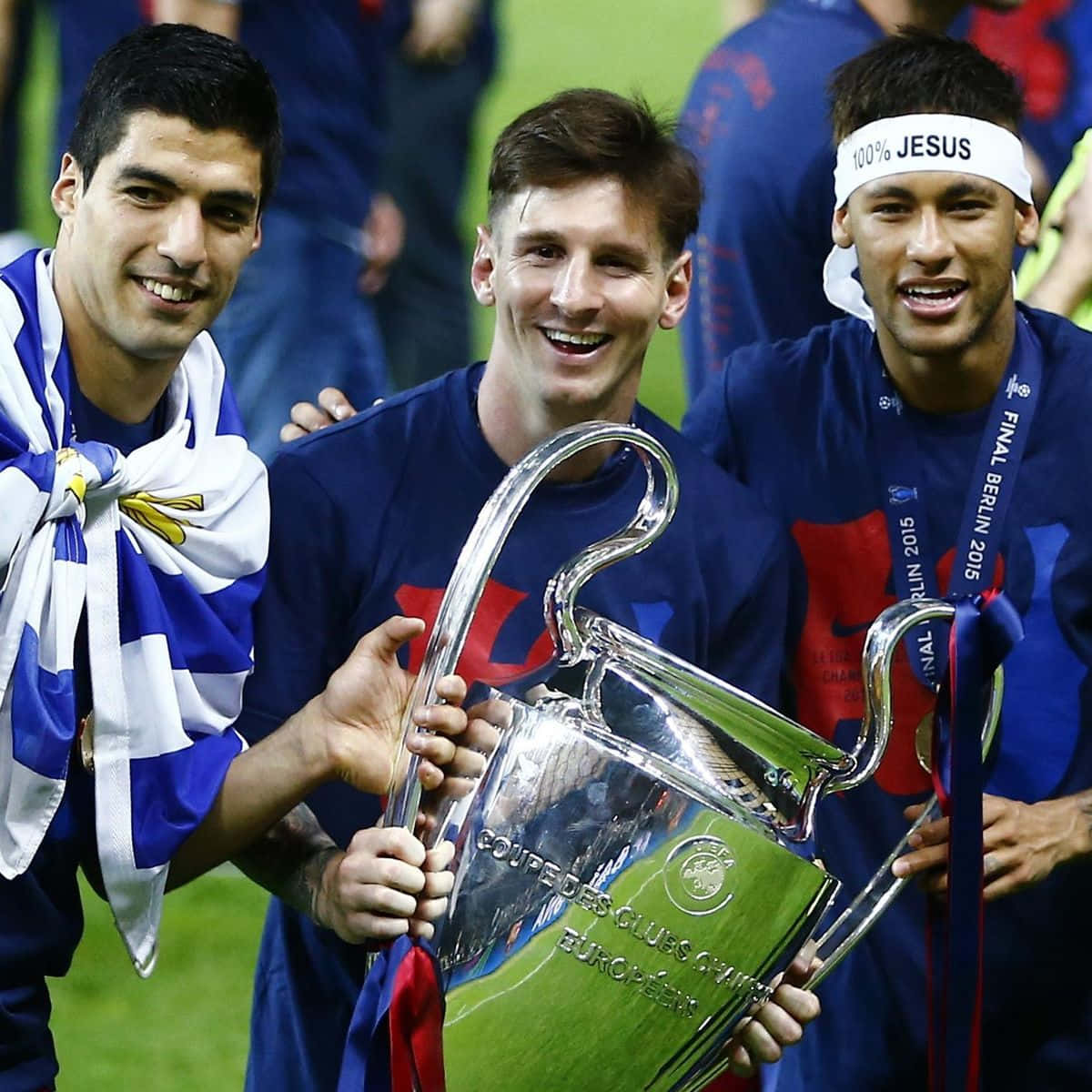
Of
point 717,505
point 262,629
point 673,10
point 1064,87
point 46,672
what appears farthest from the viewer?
point 673,10

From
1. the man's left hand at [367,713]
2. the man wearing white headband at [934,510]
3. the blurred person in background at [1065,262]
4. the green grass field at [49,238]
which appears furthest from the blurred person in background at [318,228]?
the man's left hand at [367,713]

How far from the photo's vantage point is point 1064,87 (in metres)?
3.61

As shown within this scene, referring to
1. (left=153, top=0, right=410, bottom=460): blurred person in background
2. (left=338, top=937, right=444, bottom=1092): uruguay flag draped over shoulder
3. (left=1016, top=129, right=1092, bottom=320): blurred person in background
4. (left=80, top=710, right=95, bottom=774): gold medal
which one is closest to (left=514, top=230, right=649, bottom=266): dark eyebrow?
(left=80, top=710, right=95, bottom=774): gold medal

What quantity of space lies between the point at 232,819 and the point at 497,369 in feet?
1.82

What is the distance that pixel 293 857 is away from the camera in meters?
2.07

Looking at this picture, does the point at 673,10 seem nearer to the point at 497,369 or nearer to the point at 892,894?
the point at 497,369

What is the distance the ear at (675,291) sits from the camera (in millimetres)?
2312

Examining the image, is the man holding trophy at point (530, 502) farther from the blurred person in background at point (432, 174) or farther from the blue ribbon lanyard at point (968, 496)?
the blurred person in background at point (432, 174)

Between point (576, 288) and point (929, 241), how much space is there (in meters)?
0.43

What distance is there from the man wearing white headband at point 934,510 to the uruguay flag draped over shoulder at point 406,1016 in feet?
2.47

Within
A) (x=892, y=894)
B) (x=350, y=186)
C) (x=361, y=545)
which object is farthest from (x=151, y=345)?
(x=350, y=186)

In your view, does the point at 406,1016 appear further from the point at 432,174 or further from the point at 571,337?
the point at 432,174

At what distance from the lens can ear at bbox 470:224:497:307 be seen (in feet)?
7.54

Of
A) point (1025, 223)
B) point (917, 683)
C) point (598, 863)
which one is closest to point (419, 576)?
point (598, 863)
